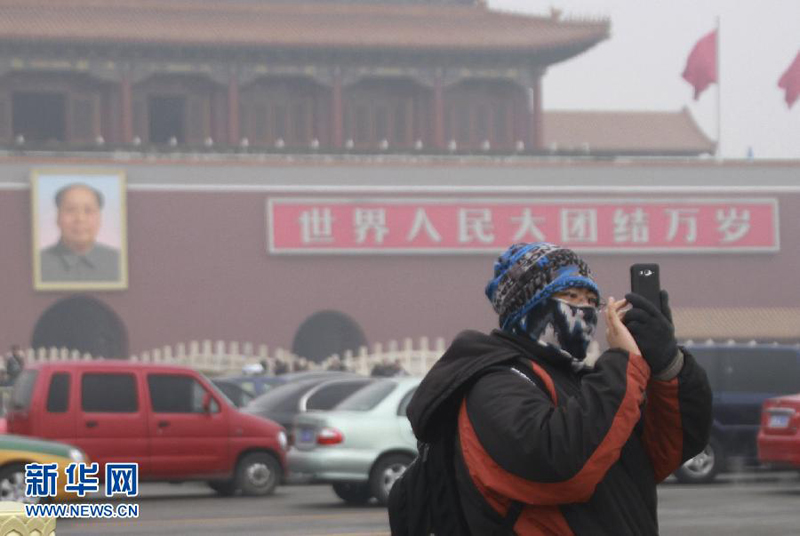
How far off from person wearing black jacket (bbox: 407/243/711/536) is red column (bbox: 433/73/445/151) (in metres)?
35.5

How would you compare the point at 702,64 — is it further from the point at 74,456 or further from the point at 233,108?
the point at 74,456

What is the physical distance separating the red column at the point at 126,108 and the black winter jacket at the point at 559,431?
1361 inches

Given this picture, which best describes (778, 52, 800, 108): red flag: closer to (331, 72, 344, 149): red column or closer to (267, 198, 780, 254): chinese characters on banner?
(267, 198, 780, 254): chinese characters on banner

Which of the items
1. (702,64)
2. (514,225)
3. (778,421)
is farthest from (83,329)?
(778,421)

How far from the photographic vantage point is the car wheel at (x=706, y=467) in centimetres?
1551

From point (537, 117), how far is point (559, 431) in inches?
1474

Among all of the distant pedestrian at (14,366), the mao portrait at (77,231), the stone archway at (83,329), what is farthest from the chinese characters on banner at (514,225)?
the distant pedestrian at (14,366)

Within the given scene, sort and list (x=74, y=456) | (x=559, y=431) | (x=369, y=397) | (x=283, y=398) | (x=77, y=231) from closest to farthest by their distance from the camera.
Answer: (x=559, y=431), (x=74, y=456), (x=369, y=397), (x=283, y=398), (x=77, y=231)

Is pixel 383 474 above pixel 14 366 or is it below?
above

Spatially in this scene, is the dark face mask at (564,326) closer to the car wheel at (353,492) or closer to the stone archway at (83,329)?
the car wheel at (353,492)

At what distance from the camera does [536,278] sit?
311 cm

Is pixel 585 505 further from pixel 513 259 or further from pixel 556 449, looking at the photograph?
pixel 513 259

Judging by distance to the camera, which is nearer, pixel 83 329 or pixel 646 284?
pixel 646 284

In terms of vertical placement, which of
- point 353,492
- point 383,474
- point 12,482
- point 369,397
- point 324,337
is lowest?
point 324,337
